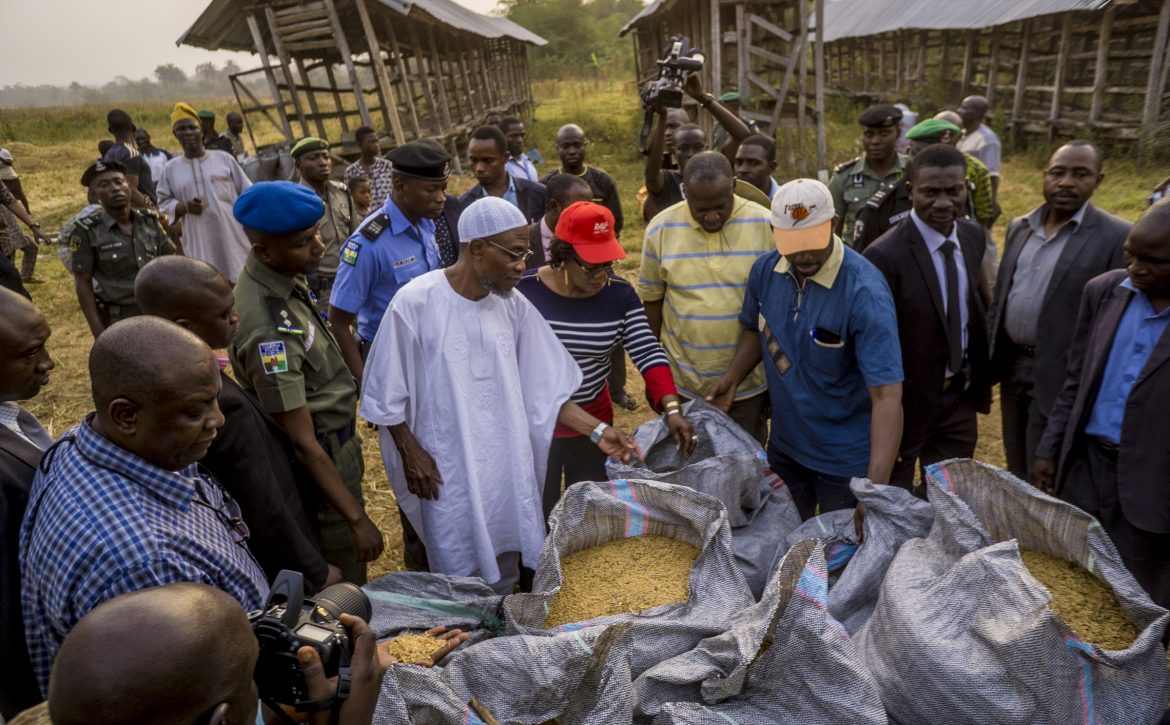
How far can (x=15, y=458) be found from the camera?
1.60 meters

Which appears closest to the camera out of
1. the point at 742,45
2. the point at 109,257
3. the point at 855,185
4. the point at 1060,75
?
the point at 109,257

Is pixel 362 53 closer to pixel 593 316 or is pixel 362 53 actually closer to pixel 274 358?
pixel 593 316

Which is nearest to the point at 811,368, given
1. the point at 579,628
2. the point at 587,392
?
the point at 587,392

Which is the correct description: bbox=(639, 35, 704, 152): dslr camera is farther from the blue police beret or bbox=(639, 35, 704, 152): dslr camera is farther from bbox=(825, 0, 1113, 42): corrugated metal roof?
bbox=(825, 0, 1113, 42): corrugated metal roof

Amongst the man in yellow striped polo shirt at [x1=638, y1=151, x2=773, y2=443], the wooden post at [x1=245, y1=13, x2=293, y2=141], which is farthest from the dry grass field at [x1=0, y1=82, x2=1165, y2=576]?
the wooden post at [x1=245, y1=13, x2=293, y2=141]

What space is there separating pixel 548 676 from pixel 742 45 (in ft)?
35.3

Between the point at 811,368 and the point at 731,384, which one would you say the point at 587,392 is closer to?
the point at 731,384

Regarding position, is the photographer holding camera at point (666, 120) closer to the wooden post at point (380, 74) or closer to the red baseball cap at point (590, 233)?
the red baseball cap at point (590, 233)

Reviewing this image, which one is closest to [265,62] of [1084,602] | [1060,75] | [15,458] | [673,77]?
[673,77]

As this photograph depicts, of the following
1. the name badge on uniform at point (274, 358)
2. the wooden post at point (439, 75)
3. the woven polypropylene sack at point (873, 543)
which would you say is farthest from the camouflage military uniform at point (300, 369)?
the wooden post at point (439, 75)

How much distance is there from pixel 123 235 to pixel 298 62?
9.23 meters

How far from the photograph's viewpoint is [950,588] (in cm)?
182

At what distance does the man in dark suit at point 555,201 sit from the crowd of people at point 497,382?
26 millimetres

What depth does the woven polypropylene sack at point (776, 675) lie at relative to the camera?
163cm
